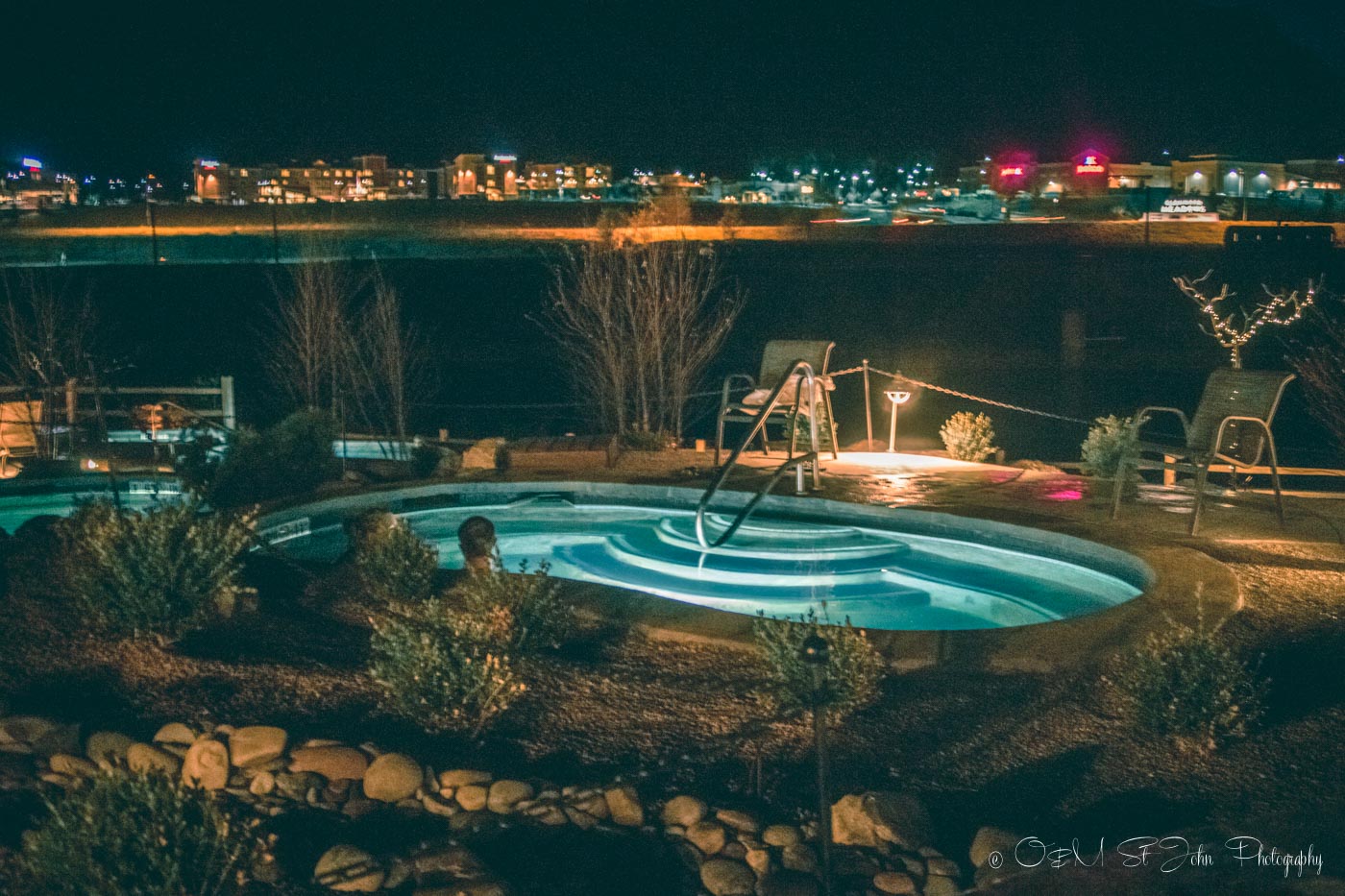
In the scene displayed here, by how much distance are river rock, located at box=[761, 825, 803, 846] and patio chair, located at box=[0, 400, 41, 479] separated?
10.7 metres

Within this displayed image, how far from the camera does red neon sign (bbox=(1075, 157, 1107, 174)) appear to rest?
254 feet

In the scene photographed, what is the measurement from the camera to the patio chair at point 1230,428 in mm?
6801

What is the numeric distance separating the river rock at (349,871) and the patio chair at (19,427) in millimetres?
10075

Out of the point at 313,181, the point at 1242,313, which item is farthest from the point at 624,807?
the point at 313,181

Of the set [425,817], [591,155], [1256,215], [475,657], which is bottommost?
[425,817]

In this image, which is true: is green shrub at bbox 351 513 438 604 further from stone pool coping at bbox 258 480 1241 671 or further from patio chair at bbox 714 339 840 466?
patio chair at bbox 714 339 840 466

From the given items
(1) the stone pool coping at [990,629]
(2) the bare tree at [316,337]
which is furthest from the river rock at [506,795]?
(2) the bare tree at [316,337]

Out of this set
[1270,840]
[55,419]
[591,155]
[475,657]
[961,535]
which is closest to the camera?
[1270,840]

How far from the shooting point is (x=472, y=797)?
3676 mm

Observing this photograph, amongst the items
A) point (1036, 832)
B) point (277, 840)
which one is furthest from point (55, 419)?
point (1036, 832)

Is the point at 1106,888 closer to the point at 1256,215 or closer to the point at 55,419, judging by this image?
the point at 55,419

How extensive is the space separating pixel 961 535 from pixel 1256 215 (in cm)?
4470

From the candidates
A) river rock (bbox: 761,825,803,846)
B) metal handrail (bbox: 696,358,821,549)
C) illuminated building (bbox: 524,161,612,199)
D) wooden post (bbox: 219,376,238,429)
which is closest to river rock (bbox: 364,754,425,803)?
river rock (bbox: 761,825,803,846)

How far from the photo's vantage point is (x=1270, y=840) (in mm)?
3248
